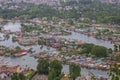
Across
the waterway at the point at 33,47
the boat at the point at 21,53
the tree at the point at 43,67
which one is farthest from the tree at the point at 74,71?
the boat at the point at 21,53

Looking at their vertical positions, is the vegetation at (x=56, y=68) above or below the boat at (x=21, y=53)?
above

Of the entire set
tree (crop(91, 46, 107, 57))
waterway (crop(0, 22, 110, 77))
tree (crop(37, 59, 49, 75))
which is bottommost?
waterway (crop(0, 22, 110, 77))

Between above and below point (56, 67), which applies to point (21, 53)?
below

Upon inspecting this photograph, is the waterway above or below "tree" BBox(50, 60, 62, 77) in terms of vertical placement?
below

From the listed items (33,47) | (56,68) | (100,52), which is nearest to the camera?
(56,68)

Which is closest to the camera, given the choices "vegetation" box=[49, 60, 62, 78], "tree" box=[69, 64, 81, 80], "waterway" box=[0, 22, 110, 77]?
"vegetation" box=[49, 60, 62, 78]

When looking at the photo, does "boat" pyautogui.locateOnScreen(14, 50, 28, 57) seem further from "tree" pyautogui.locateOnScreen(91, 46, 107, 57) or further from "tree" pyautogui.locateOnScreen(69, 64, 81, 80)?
"tree" pyautogui.locateOnScreen(69, 64, 81, 80)

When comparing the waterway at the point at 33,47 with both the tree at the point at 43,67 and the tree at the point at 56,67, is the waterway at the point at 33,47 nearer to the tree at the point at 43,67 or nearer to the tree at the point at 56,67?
the tree at the point at 43,67

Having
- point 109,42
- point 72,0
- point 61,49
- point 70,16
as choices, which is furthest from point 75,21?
point 72,0

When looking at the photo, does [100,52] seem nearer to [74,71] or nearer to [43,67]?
[74,71]

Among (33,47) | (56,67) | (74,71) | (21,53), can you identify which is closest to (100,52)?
(74,71)

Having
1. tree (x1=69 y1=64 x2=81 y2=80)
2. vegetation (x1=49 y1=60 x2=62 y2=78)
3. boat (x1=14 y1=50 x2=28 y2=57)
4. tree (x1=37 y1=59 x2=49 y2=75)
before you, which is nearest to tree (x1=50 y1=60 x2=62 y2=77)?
vegetation (x1=49 y1=60 x2=62 y2=78)
